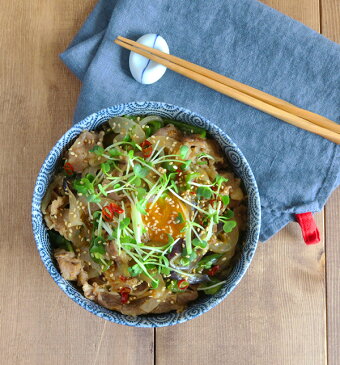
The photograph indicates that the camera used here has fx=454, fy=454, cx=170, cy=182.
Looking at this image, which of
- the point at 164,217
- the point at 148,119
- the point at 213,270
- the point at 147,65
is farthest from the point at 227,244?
the point at 147,65

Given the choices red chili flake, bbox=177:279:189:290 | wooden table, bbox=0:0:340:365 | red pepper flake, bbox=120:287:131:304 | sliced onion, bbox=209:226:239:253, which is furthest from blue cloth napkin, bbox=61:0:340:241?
red pepper flake, bbox=120:287:131:304

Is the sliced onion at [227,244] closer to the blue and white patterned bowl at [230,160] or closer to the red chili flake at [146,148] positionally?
the blue and white patterned bowl at [230,160]

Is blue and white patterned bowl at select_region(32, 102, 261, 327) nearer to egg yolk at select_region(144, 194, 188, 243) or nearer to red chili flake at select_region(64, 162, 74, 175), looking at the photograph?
red chili flake at select_region(64, 162, 74, 175)

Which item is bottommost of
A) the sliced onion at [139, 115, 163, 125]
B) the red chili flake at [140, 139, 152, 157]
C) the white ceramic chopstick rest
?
the red chili flake at [140, 139, 152, 157]

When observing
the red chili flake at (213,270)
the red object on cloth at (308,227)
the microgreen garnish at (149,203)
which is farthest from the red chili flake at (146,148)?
the red object on cloth at (308,227)

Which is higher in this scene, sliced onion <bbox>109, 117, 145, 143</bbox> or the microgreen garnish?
sliced onion <bbox>109, 117, 145, 143</bbox>

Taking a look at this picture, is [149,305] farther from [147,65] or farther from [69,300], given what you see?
[147,65]

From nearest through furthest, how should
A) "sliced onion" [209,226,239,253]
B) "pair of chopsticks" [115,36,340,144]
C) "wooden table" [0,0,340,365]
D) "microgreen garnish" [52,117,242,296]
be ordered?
"microgreen garnish" [52,117,242,296]
"sliced onion" [209,226,239,253]
"pair of chopsticks" [115,36,340,144]
"wooden table" [0,0,340,365]
